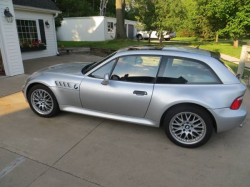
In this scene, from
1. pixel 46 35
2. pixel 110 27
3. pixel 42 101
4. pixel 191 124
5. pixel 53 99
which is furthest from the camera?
pixel 110 27

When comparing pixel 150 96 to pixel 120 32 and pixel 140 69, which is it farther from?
pixel 120 32

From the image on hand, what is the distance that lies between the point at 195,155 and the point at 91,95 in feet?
6.22

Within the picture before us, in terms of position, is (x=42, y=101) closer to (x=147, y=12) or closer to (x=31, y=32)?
(x=31, y=32)

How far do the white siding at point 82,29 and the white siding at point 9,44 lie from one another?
1624cm

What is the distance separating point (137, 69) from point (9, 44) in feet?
17.7

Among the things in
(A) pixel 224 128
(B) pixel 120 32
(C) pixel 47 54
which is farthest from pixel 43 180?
(B) pixel 120 32

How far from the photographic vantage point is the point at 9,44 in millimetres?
6449

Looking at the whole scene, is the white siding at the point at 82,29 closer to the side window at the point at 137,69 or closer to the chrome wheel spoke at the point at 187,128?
the side window at the point at 137,69

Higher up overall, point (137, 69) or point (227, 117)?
point (137, 69)

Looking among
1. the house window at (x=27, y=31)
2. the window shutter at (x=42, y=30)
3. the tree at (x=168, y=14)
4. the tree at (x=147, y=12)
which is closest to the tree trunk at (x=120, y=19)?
the tree at (x=147, y=12)

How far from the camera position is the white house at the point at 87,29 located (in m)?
22.0

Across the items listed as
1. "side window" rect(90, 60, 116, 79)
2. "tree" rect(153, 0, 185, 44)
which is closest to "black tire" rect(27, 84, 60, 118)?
"side window" rect(90, 60, 116, 79)

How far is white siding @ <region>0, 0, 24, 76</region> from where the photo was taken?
6193 millimetres

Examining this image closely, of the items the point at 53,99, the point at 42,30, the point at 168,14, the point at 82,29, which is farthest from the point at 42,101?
the point at 82,29
